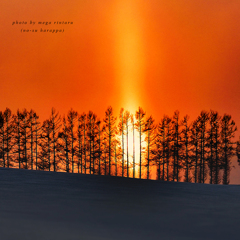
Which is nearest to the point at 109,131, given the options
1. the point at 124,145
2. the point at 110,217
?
the point at 124,145

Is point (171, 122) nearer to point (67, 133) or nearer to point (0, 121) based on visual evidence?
point (67, 133)

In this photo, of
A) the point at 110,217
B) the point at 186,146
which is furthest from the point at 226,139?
the point at 110,217

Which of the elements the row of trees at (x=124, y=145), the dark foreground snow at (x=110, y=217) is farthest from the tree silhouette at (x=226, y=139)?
the dark foreground snow at (x=110, y=217)

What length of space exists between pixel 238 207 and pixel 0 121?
186 ft

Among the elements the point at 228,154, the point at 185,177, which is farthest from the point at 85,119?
the point at 228,154

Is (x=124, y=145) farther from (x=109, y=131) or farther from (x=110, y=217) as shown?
(x=110, y=217)

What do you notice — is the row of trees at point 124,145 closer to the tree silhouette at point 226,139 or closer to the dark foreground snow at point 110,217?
the tree silhouette at point 226,139

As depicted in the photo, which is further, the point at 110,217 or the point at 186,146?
the point at 186,146

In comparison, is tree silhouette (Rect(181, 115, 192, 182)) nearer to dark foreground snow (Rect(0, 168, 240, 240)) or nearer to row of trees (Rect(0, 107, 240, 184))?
row of trees (Rect(0, 107, 240, 184))

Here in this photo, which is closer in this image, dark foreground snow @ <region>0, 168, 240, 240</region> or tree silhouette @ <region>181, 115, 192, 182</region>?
dark foreground snow @ <region>0, 168, 240, 240</region>

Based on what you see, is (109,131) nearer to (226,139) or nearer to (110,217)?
(226,139)

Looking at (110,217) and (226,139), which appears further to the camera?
(226,139)

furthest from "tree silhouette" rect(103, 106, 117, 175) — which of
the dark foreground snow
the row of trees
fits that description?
the dark foreground snow

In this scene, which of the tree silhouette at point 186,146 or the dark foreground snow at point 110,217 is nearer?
the dark foreground snow at point 110,217
